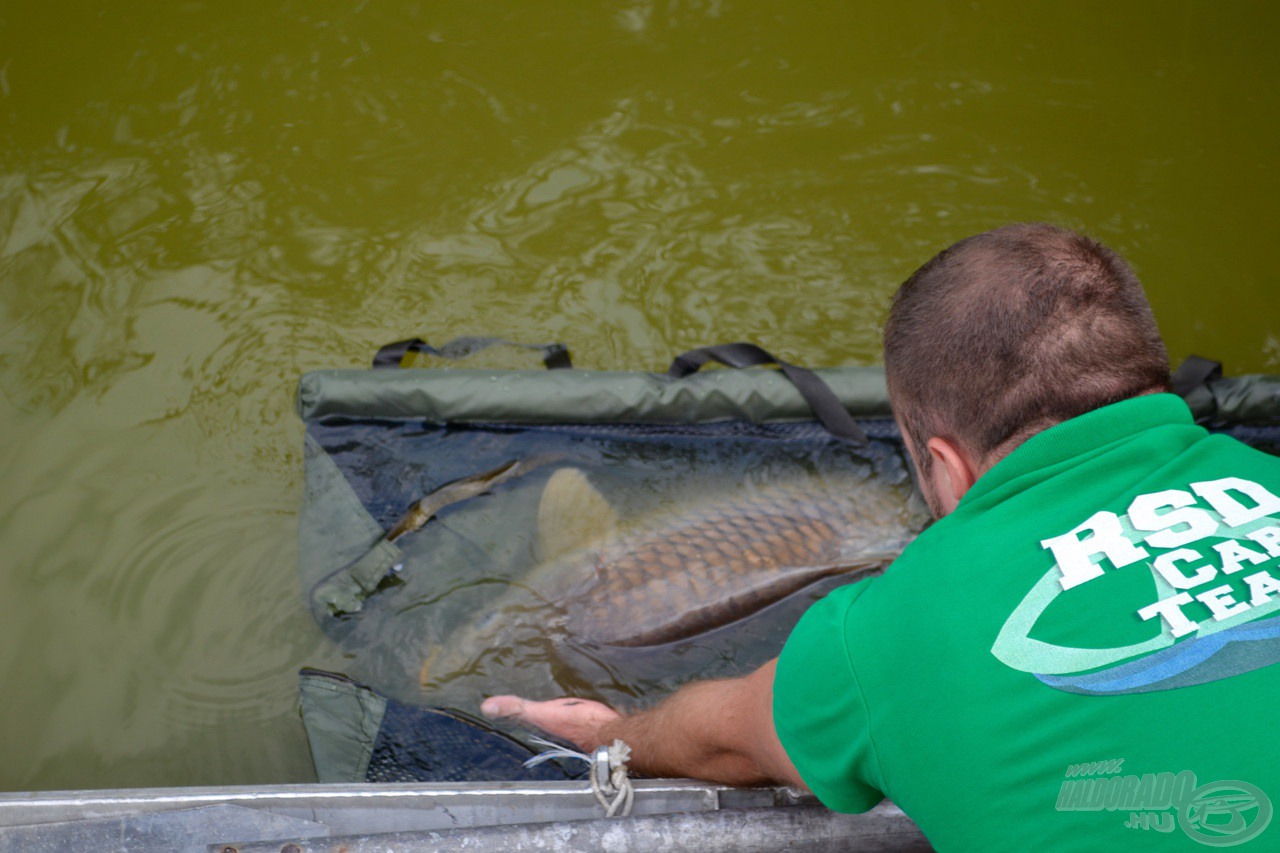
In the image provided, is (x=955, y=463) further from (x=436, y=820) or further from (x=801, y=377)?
(x=801, y=377)

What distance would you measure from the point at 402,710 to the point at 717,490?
95 cm

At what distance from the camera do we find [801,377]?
8.32ft

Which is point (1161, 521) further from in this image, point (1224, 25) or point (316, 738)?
point (1224, 25)

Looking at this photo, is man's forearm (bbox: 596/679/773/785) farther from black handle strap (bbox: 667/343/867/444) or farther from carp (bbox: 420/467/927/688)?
black handle strap (bbox: 667/343/867/444)

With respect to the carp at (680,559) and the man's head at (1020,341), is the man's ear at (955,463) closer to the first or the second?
the man's head at (1020,341)

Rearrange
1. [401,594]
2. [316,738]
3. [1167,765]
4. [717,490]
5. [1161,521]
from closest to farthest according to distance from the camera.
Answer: [1167,765], [1161,521], [316,738], [401,594], [717,490]

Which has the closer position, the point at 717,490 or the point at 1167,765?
the point at 1167,765

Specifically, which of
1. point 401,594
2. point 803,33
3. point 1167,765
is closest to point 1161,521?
point 1167,765

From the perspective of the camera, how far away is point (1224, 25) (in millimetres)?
3842

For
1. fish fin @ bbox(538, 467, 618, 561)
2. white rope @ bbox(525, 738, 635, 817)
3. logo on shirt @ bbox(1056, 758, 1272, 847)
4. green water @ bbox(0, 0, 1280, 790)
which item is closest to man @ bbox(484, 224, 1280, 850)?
logo on shirt @ bbox(1056, 758, 1272, 847)

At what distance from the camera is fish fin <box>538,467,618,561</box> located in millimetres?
2418

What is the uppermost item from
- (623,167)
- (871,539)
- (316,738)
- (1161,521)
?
(1161,521)

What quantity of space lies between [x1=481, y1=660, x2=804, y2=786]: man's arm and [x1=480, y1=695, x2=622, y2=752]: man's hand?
59mm

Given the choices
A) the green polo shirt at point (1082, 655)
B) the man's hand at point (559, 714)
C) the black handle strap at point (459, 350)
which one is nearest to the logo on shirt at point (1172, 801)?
the green polo shirt at point (1082, 655)
